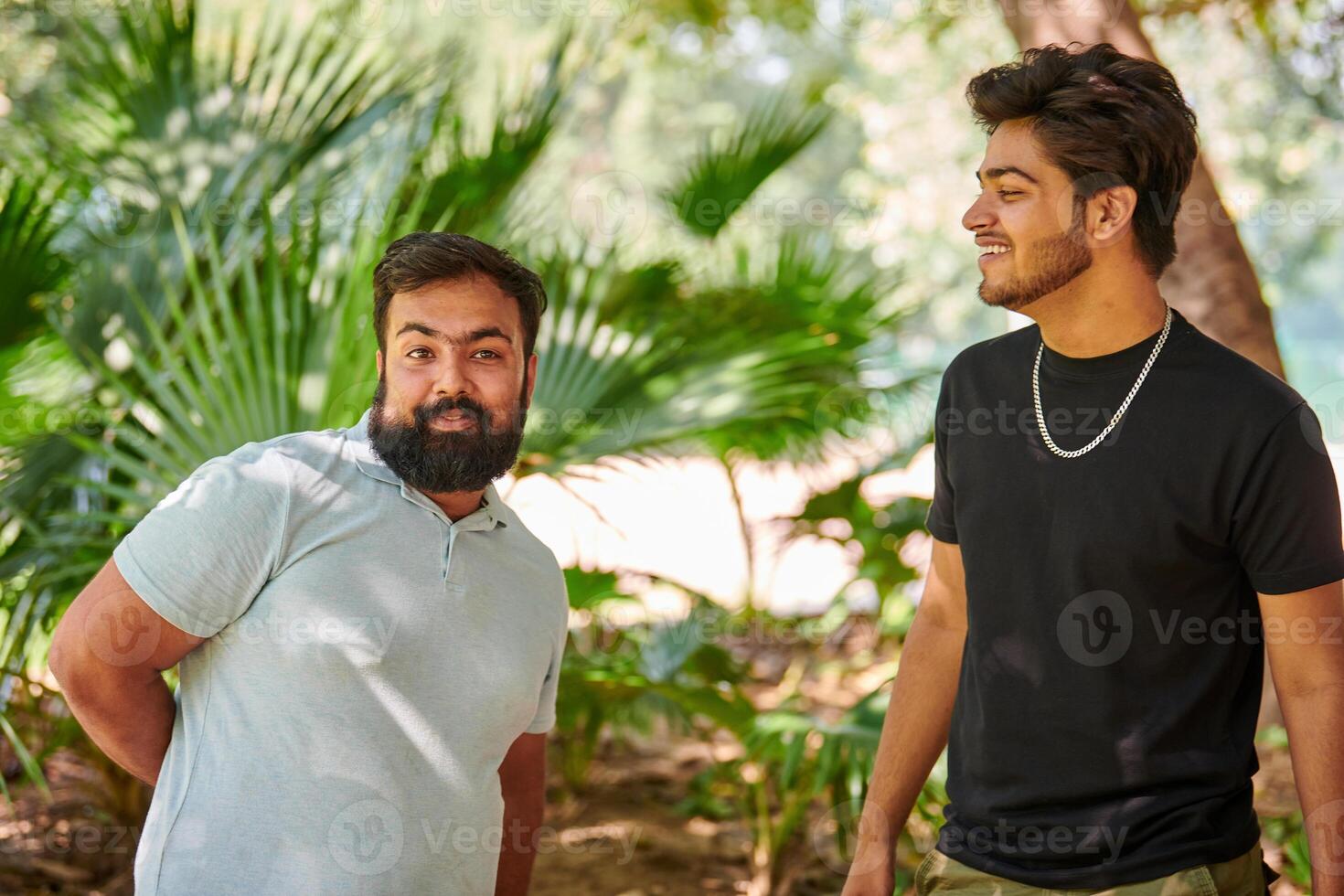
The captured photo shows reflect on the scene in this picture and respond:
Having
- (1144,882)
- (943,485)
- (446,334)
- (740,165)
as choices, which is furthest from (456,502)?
(740,165)

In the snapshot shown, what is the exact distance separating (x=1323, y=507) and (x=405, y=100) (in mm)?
2646

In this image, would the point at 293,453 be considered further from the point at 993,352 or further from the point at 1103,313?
the point at 1103,313

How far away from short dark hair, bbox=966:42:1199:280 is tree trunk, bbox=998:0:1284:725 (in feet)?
6.48

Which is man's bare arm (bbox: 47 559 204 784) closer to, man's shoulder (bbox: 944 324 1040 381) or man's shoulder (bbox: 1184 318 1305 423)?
man's shoulder (bbox: 944 324 1040 381)

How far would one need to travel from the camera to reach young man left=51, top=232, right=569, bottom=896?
1.88m

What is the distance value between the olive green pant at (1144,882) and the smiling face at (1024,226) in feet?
2.84

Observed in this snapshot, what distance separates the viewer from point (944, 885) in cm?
201

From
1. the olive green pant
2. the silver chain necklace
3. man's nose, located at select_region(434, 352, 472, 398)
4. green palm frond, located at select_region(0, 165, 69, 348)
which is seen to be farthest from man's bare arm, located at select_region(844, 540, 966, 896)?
green palm frond, located at select_region(0, 165, 69, 348)

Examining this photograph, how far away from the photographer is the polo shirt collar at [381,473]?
81.8 inches

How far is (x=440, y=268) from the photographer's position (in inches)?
84.8

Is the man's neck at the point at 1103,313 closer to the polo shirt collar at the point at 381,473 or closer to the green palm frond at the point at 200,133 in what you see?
the polo shirt collar at the point at 381,473

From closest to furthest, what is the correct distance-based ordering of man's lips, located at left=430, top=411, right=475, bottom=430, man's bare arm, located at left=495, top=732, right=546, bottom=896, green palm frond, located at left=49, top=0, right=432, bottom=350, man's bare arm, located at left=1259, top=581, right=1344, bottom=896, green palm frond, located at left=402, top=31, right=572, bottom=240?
man's bare arm, located at left=1259, top=581, right=1344, bottom=896
man's lips, located at left=430, top=411, right=475, bottom=430
man's bare arm, located at left=495, top=732, right=546, bottom=896
green palm frond, located at left=49, top=0, right=432, bottom=350
green palm frond, located at left=402, top=31, right=572, bottom=240

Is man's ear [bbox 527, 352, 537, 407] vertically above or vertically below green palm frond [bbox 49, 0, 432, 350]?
below

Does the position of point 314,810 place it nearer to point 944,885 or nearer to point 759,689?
point 944,885
